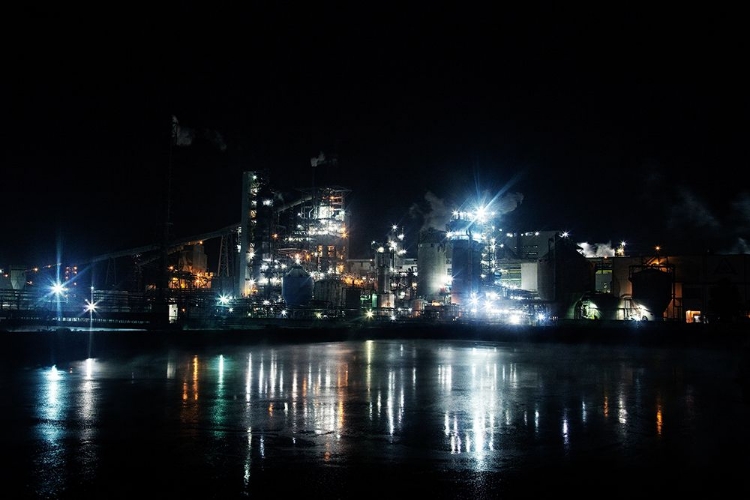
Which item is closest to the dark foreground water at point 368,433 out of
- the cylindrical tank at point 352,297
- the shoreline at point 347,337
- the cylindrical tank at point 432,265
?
the shoreline at point 347,337

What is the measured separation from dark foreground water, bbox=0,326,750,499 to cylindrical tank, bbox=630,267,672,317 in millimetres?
39531

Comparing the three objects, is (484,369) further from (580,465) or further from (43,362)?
(43,362)

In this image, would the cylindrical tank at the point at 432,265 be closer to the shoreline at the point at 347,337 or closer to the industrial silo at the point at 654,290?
the industrial silo at the point at 654,290

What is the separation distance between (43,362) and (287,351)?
9.42m

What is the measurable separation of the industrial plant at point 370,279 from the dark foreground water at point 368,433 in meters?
26.3

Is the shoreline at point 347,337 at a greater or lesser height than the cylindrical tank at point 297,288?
lesser

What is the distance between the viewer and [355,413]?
482 inches

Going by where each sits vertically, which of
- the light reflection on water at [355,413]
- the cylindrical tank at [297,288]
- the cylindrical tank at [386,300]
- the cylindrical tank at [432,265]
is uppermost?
the cylindrical tank at [432,265]

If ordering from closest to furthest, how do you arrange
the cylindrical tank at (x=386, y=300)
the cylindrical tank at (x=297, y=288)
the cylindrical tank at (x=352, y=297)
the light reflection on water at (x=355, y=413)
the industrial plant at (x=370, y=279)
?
the light reflection on water at (x=355, y=413) < the industrial plant at (x=370, y=279) < the cylindrical tank at (x=297, y=288) < the cylindrical tank at (x=352, y=297) < the cylindrical tank at (x=386, y=300)

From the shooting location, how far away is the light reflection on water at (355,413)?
880cm

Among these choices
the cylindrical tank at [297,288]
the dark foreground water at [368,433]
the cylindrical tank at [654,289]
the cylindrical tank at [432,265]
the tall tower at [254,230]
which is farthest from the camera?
the cylindrical tank at [432,265]

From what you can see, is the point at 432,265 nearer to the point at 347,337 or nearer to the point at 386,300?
the point at 386,300

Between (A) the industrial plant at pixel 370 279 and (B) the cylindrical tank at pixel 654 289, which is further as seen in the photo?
(B) the cylindrical tank at pixel 654 289

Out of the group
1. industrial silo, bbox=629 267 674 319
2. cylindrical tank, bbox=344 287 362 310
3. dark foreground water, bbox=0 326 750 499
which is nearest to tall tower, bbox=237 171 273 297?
cylindrical tank, bbox=344 287 362 310
